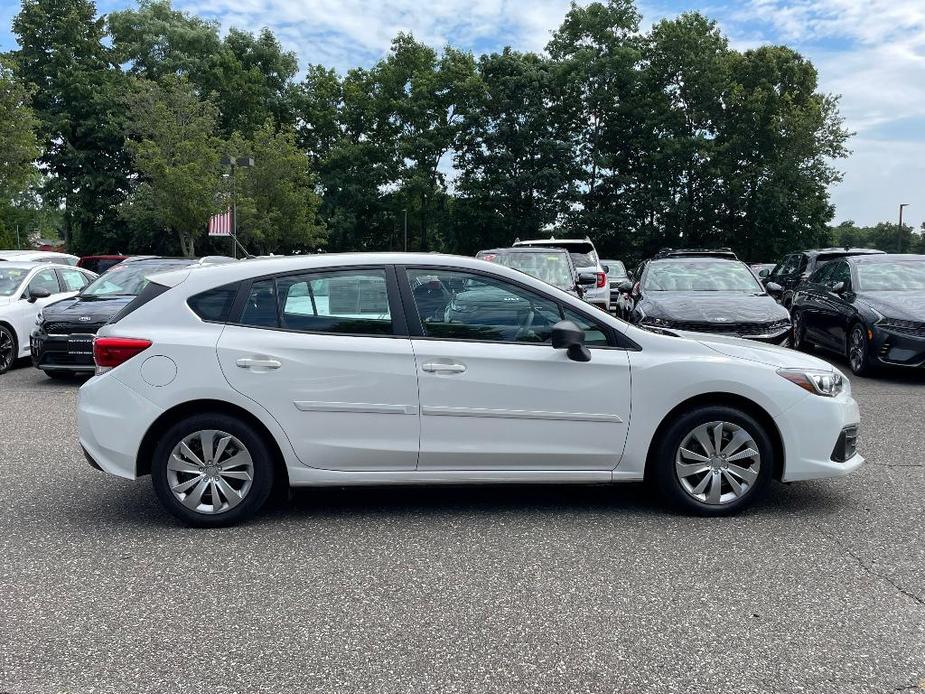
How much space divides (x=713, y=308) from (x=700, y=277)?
1716 mm

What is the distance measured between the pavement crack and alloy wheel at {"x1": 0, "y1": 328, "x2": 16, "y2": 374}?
36.5 feet

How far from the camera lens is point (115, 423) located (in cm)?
467

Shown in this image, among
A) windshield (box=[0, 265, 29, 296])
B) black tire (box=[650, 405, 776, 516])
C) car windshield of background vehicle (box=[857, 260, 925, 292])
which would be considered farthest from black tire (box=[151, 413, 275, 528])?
car windshield of background vehicle (box=[857, 260, 925, 292])

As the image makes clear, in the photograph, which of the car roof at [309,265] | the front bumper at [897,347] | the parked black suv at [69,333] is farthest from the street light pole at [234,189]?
the car roof at [309,265]

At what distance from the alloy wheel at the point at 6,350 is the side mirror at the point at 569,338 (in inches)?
393

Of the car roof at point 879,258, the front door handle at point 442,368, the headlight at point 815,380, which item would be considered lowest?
the headlight at point 815,380

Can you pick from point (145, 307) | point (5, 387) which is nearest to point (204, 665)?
point (145, 307)

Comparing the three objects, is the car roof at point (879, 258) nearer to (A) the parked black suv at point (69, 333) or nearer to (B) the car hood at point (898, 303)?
(B) the car hood at point (898, 303)

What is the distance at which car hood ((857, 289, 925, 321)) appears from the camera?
33.8ft

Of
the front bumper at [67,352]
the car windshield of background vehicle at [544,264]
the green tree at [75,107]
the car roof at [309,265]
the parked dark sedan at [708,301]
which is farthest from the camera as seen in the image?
the green tree at [75,107]

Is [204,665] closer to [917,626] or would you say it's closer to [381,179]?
[917,626]

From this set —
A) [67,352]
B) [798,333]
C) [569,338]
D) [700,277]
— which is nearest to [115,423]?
[569,338]

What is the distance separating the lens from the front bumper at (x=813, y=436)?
4863 mm

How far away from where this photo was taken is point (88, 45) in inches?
1758
